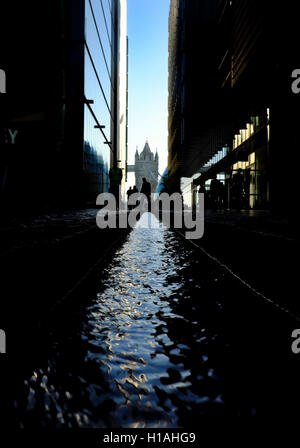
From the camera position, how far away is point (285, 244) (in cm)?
217

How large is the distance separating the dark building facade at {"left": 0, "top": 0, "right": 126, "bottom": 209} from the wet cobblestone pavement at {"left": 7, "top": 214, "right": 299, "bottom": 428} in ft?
24.3

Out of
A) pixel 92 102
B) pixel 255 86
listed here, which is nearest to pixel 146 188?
pixel 92 102

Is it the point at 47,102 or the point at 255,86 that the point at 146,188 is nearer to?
the point at 47,102

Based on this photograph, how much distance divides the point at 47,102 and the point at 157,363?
11619mm

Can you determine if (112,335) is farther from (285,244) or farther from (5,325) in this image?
(285,244)

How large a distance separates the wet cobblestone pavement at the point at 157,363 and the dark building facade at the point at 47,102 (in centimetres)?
741

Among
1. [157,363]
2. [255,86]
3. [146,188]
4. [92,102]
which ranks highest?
[92,102]

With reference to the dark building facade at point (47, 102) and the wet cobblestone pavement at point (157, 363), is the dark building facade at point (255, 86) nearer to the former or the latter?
the dark building facade at point (47, 102)

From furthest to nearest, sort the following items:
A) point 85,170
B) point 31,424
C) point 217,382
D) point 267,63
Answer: point 85,170 < point 267,63 < point 217,382 < point 31,424

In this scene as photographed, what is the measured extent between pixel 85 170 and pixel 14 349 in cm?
1402

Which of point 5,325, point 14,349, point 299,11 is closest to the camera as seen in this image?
point 14,349

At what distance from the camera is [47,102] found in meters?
11.1

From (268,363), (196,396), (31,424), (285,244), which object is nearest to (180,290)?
(268,363)

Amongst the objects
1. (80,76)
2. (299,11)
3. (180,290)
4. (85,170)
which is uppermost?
(80,76)
